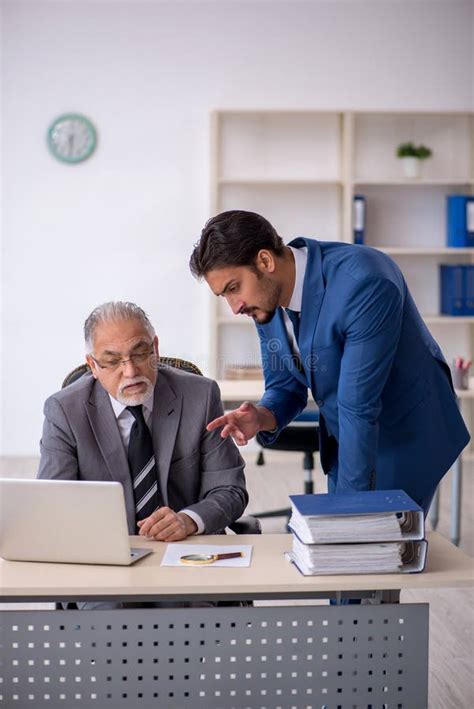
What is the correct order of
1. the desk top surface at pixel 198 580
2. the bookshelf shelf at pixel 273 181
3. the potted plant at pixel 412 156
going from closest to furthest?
the desk top surface at pixel 198 580, the bookshelf shelf at pixel 273 181, the potted plant at pixel 412 156

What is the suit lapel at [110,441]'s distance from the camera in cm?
223

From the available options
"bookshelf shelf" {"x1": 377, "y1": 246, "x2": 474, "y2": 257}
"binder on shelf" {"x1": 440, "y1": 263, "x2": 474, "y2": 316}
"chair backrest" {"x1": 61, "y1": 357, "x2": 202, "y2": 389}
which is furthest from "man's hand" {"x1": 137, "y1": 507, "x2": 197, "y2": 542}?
"binder on shelf" {"x1": 440, "y1": 263, "x2": 474, "y2": 316}

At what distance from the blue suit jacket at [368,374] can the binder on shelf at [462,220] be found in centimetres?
430

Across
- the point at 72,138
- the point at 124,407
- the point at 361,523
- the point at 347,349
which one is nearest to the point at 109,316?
the point at 124,407

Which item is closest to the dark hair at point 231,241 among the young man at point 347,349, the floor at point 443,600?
the young man at point 347,349

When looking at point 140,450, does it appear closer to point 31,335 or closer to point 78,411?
point 78,411

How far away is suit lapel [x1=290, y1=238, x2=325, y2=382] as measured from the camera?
2090 mm

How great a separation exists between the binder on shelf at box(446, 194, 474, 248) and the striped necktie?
457 cm

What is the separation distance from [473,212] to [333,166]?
106 cm

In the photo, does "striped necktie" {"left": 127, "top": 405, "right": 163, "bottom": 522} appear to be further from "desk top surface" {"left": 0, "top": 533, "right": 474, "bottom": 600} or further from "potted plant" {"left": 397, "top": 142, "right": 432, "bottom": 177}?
"potted plant" {"left": 397, "top": 142, "right": 432, "bottom": 177}

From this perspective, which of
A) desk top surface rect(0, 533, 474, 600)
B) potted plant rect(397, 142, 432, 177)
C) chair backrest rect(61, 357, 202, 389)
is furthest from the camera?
potted plant rect(397, 142, 432, 177)

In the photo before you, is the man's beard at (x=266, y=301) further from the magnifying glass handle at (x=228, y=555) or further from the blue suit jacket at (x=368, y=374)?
the magnifying glass handle at (x=228, y=555)

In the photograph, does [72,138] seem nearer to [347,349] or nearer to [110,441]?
[110,441]

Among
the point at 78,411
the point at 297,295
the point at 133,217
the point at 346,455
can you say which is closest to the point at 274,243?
the point at 297,295
